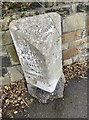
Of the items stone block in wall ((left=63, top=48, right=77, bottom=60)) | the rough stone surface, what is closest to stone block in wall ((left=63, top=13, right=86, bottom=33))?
stone block in wall ((left=63, top=48, right=77, bottom=60))

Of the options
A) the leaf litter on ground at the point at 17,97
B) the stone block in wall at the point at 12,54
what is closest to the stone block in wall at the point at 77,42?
the leaf litter on ground at the point at 17,97

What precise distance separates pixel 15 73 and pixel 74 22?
101 centimetres

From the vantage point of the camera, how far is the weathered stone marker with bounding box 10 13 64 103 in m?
1.04

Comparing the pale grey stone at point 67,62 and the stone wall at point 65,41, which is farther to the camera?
the pale grey stone at point 67,62

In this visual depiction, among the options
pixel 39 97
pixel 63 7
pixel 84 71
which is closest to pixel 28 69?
pixel 39 97

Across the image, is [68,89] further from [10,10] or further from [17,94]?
[10,10]

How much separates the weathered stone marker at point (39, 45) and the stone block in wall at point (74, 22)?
15.7 inches

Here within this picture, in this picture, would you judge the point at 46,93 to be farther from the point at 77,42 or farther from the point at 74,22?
the point at 74,22

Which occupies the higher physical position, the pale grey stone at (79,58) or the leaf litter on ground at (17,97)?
the pale grey stone at (79,58)

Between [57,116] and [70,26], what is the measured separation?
109cm

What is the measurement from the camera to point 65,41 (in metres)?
1.70

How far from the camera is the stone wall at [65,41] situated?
1371 millimetres

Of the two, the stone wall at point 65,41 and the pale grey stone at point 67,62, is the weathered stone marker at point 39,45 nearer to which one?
the stone wall at point 65,41

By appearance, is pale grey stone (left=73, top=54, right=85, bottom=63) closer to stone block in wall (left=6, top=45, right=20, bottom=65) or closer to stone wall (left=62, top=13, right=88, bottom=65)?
stone wall (left=62, top=13, right=88, bottom=65)
